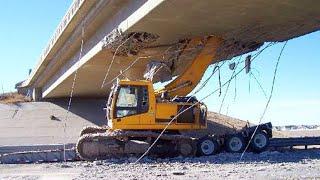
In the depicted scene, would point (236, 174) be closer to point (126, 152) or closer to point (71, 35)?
point (126, 152)

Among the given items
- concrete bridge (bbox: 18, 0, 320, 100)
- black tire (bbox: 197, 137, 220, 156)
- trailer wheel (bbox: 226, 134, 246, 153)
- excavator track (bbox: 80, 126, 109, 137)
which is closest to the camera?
concrete bridge (bbox: 18, 0, 320, 100)

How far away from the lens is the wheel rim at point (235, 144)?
54.1 feet

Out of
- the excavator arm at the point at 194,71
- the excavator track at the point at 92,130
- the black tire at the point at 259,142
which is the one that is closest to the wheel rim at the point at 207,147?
the black tire at the point at 259,142

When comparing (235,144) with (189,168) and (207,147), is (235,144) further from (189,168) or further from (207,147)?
(189,168)

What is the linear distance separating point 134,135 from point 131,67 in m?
6.39

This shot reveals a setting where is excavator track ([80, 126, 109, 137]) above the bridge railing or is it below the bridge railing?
below

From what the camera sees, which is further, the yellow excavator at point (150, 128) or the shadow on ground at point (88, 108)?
the shadow on ground at point (88, 108)

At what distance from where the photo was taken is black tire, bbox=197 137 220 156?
16000 millimetres

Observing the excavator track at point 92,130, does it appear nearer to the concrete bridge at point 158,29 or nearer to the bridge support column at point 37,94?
the concrete bridge at point 158,29

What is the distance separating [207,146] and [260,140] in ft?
6.30

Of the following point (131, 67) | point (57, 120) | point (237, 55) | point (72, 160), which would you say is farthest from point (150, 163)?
point (57, 120)

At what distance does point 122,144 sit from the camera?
51.6ft

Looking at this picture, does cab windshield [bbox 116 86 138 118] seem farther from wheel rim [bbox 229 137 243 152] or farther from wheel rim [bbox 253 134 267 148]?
wheel rim [bbox 253 134 267 148]

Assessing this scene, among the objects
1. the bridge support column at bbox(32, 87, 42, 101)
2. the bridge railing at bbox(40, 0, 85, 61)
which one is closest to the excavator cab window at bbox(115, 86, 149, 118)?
the bridge railing at bbox(40, 0, 85, 61)
